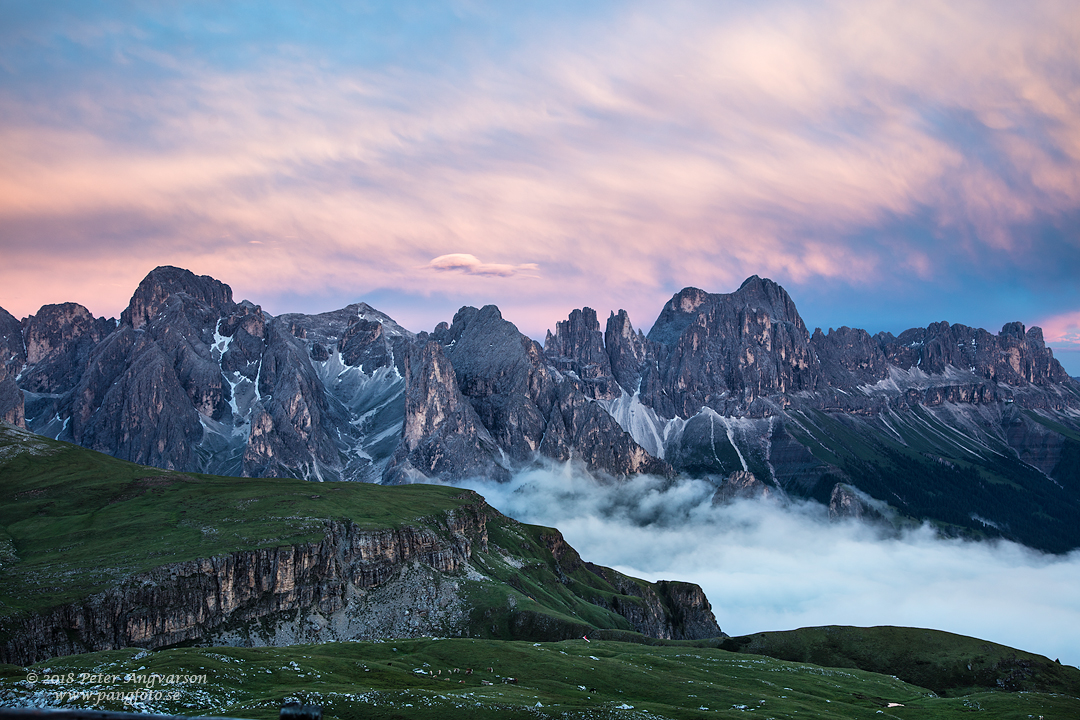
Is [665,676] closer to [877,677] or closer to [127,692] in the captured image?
[877,677]

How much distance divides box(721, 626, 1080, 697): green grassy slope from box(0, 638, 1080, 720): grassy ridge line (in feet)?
92.5

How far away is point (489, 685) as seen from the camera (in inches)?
4043

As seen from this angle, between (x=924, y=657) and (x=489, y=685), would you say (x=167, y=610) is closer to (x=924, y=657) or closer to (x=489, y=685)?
(x=489, y=685)

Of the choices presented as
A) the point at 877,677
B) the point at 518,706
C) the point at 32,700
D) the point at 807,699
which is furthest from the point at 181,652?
the point at 877,677

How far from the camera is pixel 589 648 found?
511 ft

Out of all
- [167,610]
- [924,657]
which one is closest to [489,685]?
[167,610]

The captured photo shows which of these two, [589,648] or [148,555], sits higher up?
[148,555]

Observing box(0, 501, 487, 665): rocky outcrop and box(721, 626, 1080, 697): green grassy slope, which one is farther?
box(721, 626, 1080, 697): green grassy slope

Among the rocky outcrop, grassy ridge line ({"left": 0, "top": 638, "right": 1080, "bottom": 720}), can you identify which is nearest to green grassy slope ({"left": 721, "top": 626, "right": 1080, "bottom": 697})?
grassy ridge line ({"left": 0, "top": 638, "right": 1080, "bottom": 720})

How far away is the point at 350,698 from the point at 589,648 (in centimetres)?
8900

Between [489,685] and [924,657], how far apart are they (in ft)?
443

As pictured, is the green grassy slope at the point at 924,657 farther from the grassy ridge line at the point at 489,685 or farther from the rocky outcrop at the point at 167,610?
the rocky outcrop at the point at 167,610

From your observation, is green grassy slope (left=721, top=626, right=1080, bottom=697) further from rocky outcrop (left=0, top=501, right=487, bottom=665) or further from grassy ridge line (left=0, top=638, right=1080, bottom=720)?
rocky outcrop (left=0, top=501, right=487, bottom=665)

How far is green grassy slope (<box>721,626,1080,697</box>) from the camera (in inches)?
6590
